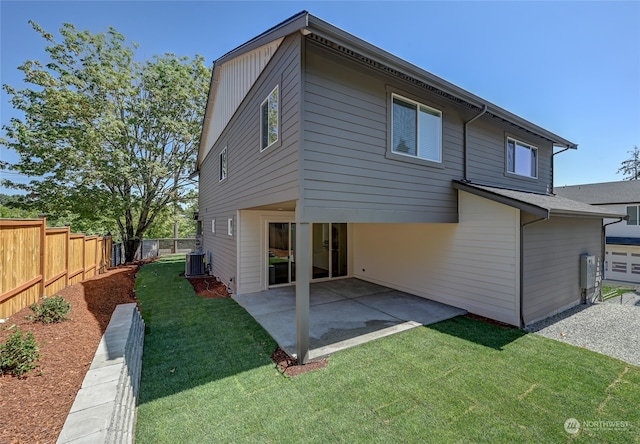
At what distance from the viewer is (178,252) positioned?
72.3 ft

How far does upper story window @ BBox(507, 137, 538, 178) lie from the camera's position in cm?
852

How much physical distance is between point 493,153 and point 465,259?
3382 mm

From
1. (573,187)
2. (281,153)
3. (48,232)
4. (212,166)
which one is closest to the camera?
(281,153)

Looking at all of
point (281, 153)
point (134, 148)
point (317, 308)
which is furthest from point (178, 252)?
point (281, 153)

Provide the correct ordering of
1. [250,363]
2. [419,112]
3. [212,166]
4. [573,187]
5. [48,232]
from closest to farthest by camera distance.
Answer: [250,363], [419,112], [48,232], [212,166], [573,187]

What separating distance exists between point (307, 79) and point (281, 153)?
1.33m

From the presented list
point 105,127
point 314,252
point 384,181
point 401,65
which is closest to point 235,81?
point 401,65

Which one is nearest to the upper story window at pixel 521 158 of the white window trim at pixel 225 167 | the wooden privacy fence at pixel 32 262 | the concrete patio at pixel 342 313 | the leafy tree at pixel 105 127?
the concrete patio at pixel 342 313

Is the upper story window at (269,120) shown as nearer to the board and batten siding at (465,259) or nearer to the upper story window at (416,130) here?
the upper story window at (416,130)

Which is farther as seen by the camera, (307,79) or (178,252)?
(178,252)

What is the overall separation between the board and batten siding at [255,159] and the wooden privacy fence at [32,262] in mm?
4182

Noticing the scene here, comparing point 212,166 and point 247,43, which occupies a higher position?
point 247,43

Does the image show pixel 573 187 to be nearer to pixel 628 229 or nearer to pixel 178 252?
pixel 628 229

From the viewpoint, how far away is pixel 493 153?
25.5ft
